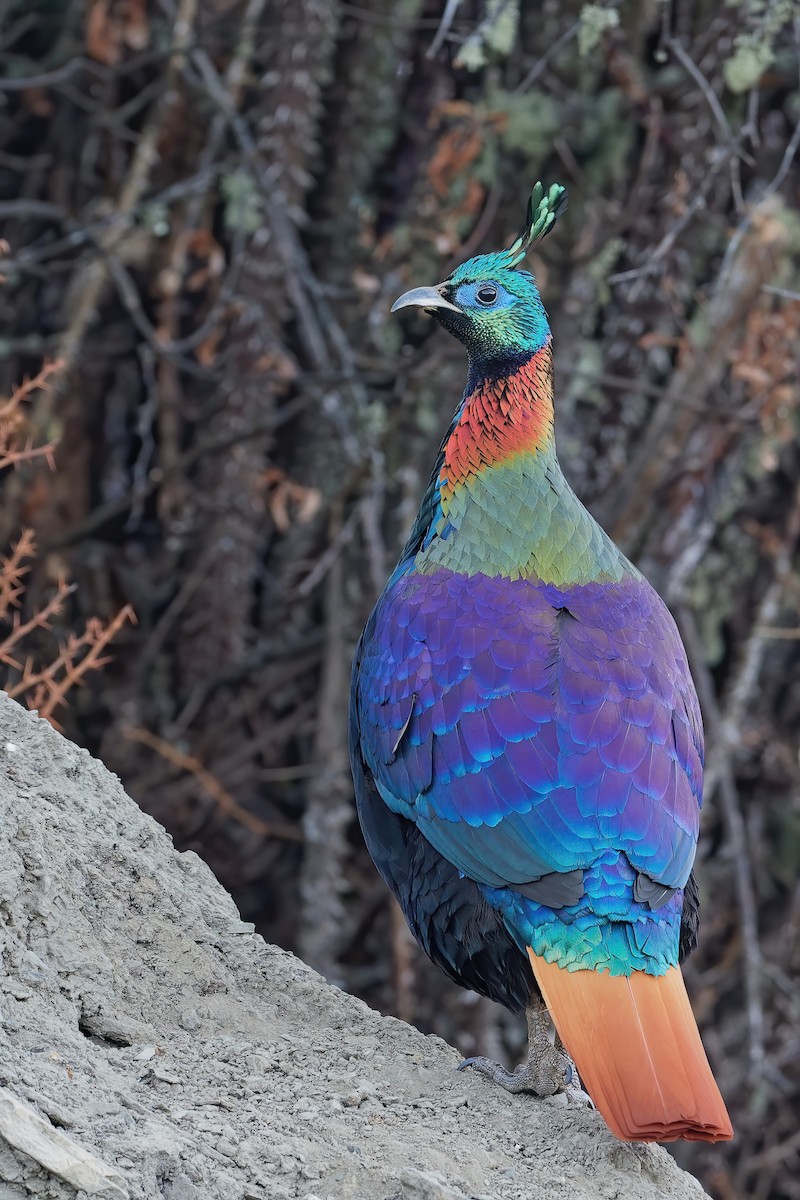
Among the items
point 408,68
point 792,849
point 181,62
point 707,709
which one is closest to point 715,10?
point 408,68

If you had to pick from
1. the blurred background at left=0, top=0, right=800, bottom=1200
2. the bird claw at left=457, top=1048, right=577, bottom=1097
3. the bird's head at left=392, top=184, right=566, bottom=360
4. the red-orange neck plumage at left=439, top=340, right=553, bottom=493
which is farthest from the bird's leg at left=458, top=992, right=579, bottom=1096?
the blurred background at left=0, top=0, right=800, bottom=1200

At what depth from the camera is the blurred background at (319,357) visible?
679 centimetres

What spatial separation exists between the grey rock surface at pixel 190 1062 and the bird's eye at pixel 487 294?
143 centimetres

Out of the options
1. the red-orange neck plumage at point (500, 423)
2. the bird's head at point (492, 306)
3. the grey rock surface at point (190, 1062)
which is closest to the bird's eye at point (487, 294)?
the bird's head at point (492, 306)

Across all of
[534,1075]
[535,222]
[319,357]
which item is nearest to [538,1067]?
[534,1075]

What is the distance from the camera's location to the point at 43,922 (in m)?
3.03

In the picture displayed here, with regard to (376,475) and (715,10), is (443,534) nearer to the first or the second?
(376,475)

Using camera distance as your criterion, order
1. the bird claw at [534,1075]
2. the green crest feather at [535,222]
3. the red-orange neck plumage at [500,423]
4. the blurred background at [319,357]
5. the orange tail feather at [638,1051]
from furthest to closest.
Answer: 1. the blurred background at [319,357]
2. the green crest feather at [535,222]
3. the red-orange neck plumage at [500,423]
4. the bird claw at [534,1075]
5. the orange tail feather at [638,1051]

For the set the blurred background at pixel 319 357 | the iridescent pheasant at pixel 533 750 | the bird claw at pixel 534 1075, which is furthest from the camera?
the blurred background at pixel 319 357

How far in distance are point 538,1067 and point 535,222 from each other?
197 centimetres

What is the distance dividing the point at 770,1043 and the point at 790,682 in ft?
5.76

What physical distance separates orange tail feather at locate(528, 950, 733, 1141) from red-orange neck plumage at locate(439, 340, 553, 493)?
1.27 metres

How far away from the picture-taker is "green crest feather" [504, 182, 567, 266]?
401 cm

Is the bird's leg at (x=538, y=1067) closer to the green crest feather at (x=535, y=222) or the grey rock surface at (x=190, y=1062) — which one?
the grey rock surface at (x=190, y=1062)
